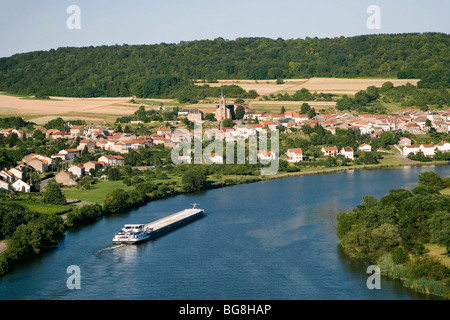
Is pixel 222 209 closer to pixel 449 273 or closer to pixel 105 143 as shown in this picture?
pixel 449 273

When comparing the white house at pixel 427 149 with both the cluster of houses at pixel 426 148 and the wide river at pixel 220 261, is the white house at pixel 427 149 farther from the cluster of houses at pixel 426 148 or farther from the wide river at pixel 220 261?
the wide river at pixel 220 261

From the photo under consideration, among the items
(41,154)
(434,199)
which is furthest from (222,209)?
(41,154)

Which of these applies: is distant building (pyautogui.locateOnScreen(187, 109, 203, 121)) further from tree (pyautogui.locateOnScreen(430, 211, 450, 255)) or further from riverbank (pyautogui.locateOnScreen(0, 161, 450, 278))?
tree (pyautogui.locateOnScreen(430, 211, 450, 255))

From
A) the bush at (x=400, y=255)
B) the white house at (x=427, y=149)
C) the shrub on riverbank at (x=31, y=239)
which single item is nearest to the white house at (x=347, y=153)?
the white house at (x=427, y=149)

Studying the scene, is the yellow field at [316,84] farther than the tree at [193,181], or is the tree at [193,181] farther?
the yellow field at [316,84]

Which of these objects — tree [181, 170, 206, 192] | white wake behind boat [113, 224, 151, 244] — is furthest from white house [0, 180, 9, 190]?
white wake behind boat [113, 224, 151, 244]

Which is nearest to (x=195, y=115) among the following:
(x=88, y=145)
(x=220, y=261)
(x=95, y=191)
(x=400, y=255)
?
(x=88, y=145)
